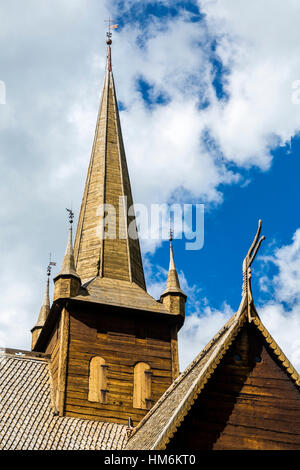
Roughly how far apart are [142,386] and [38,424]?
4345 millimetres

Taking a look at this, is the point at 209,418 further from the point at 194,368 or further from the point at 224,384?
the point at 194,368

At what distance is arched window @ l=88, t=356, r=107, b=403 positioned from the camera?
26.9 meters

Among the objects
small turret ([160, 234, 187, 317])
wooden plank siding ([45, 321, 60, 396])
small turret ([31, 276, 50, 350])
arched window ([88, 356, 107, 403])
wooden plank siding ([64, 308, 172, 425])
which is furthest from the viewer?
small turret ([31, 276, 50, 350])

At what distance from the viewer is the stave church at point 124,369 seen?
18547 millimetres

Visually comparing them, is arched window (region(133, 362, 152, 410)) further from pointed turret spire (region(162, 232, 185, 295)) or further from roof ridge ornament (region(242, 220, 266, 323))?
roof ridge ornament (region(242, 220, 266, 323))

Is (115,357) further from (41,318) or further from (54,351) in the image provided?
(41,318)

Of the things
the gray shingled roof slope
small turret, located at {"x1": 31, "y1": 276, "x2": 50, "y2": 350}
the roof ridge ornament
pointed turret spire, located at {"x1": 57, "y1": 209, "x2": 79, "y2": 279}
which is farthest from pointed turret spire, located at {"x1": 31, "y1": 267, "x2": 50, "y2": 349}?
the roof ridge ornament

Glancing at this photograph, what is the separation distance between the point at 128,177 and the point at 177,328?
31.0 feet

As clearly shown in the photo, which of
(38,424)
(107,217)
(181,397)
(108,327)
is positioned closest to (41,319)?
(107,217)

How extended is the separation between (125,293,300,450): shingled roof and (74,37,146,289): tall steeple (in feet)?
32.7

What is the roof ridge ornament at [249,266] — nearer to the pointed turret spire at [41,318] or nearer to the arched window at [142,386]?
the arched window at [142,386]
